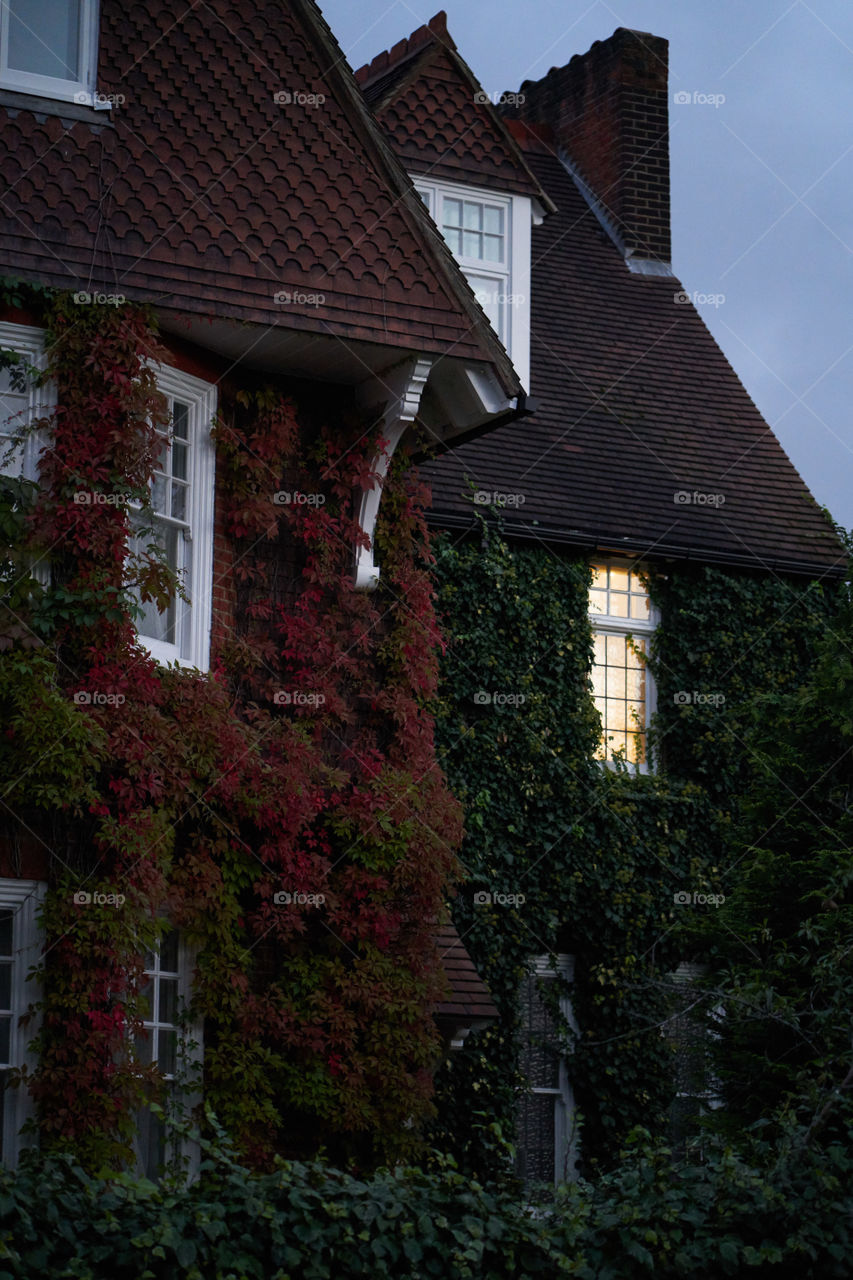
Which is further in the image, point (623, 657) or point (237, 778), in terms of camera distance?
point (623, 657)

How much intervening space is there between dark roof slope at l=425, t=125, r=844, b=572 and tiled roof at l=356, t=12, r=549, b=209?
286cm

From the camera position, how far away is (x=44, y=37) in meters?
11.3

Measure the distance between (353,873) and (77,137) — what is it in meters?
5.22

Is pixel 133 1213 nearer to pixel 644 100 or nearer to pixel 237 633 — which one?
pixel 237 633

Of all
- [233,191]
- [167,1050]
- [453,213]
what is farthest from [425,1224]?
[453,213]

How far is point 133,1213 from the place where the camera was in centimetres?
673
